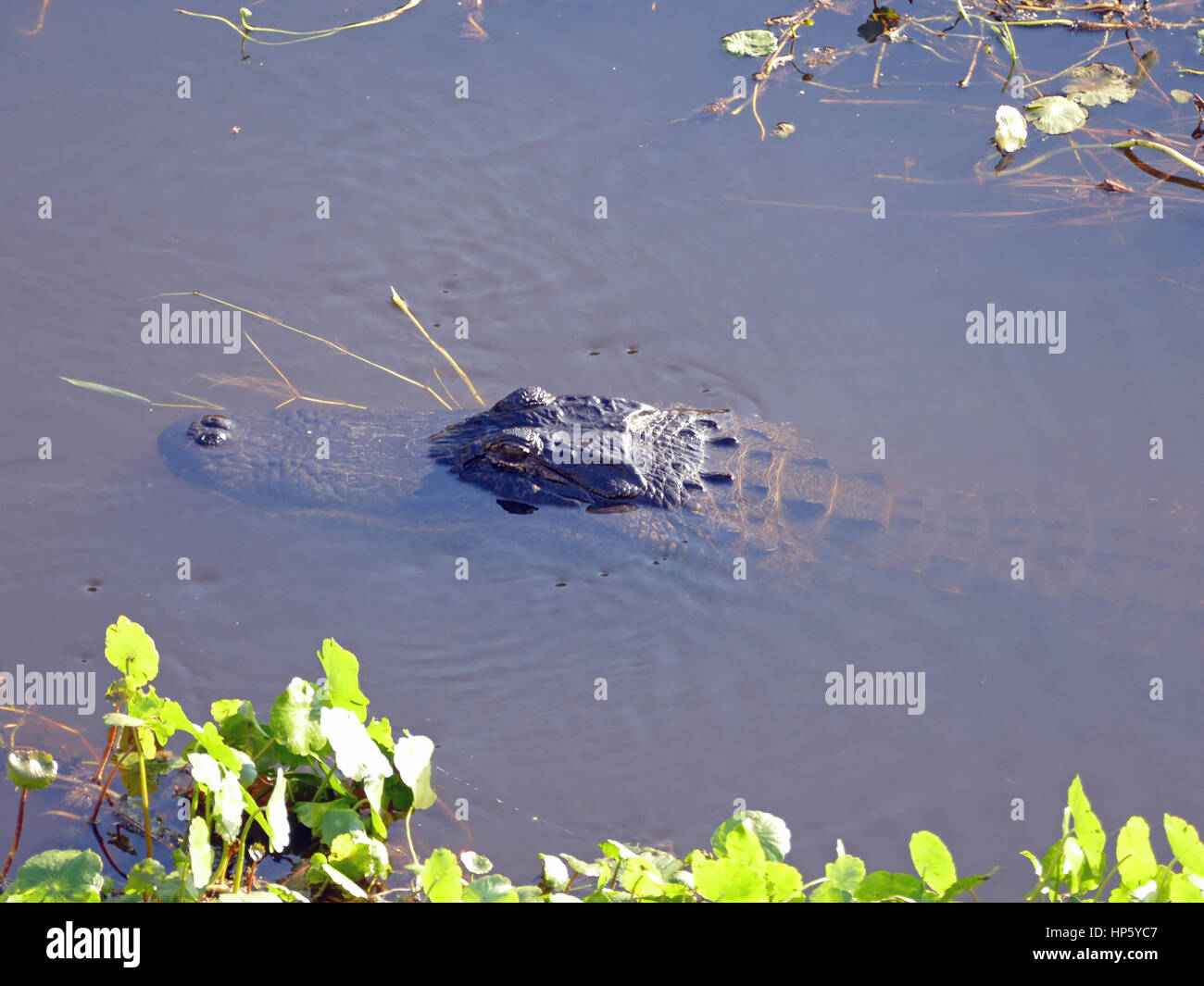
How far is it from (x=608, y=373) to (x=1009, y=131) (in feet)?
10.8

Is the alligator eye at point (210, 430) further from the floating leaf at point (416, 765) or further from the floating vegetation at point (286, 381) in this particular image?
the floating leaf at point (416, 765)

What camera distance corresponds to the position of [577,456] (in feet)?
14.9

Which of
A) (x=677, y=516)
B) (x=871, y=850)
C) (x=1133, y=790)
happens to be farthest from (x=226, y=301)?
(x=1133, y=790)

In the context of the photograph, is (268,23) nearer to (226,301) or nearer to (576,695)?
(226,301)

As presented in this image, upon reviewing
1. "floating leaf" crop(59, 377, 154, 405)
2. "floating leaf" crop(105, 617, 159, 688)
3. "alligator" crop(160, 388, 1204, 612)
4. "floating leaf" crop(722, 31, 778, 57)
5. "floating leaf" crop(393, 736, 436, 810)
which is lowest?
"floating leaf" crop(393, 736, 436, 810)

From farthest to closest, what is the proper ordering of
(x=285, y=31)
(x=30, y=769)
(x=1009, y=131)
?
1. (x=285, y=31)
2. (x=1009, y=131)
3. (x=30, y=769)

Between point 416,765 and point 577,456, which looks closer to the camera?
point 416,765

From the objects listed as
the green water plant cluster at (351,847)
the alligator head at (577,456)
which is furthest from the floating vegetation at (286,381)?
the green water plant cluster at (351,847)

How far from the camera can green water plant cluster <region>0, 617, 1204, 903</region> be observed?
2303 mm

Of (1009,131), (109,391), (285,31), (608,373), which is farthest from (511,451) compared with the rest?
(285,31)

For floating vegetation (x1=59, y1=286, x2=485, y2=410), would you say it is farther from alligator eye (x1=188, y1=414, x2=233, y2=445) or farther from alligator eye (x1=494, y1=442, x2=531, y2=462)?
alligator eye (x1=494, y1=442, x2=531, y2=462)

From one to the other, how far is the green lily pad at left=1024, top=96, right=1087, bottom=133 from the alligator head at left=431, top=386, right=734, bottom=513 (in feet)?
12.6

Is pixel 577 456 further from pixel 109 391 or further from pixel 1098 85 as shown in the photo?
pixel 1098 85

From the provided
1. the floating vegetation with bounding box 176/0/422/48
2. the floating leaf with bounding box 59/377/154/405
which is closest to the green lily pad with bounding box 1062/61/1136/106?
the floating vegetation with bounding box 176/0/422/48
